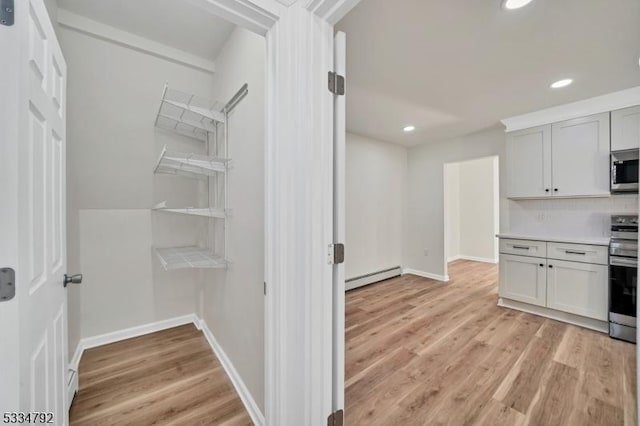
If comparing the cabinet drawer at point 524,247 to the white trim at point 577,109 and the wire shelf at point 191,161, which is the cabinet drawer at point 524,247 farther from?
the wire shelf at point 191,161

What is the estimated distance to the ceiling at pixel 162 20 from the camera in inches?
70.4

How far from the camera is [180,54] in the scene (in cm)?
227

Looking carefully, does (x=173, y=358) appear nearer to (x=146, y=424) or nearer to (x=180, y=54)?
(x=146, y=424)

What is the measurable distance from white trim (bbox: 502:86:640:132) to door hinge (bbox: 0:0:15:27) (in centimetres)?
417

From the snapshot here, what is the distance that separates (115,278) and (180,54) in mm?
2100

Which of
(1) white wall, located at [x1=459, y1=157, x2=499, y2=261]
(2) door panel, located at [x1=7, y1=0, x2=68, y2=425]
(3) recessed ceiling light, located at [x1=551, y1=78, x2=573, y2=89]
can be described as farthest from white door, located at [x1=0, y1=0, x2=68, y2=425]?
(1) white wall, located at [x1=459, y1=157, x2=499, y2=261]

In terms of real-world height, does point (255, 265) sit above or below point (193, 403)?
above

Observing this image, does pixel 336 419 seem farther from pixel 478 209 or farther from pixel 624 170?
pixel 478 209


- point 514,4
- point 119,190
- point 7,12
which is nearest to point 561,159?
point 514,4

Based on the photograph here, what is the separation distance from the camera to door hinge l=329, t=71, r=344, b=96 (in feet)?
3.67

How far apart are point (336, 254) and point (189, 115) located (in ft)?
6.41

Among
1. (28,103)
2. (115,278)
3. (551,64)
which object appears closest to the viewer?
(28,103)

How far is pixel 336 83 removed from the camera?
3.73 feet

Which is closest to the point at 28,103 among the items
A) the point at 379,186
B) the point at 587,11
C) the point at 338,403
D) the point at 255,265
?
the point at 255,265
